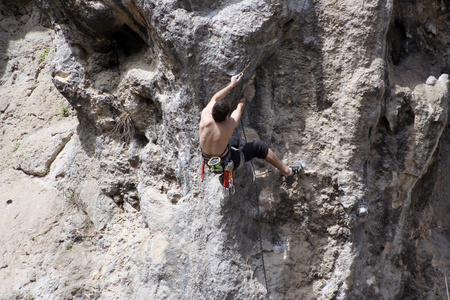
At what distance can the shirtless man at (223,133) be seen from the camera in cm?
488

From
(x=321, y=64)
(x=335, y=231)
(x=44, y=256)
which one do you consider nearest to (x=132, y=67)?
(x=321, y=64)

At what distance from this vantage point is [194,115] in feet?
17.8

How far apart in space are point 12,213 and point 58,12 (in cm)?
307

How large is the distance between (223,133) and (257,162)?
84 cm

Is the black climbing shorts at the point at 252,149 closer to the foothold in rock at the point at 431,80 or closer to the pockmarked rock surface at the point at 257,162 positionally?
the pockmarked rock surface at the point at 257,162

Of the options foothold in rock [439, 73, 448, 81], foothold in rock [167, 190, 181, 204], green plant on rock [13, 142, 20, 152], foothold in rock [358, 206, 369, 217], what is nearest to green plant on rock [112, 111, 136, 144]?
foothold in rock [167, 190, 181, 204]

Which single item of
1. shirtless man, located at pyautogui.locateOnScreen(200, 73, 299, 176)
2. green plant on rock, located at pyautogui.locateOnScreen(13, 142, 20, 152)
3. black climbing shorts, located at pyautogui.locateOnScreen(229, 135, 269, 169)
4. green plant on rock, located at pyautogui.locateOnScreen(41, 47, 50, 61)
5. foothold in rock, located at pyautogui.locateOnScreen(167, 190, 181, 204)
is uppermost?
green plant on rock, located at pyautogui.locateOnScreen(41, 47, 50, 61)

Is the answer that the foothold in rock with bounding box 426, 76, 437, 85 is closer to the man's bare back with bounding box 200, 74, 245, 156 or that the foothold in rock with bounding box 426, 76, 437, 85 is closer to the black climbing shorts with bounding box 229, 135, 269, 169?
the black climbing shorts with bounding box 229, 135, 269, 169

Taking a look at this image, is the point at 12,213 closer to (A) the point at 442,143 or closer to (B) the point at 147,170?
(B) the point at 147,170

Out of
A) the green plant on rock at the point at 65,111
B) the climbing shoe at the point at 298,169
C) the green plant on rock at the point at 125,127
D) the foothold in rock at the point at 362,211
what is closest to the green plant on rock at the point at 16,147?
the green plant on rock at the point at 65,111

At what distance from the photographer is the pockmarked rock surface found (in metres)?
5.28

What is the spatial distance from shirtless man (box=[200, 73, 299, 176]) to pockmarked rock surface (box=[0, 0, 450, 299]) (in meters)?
0.30

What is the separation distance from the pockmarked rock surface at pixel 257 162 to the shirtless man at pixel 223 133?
0.30 metres

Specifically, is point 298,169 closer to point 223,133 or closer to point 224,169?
point 224,169
